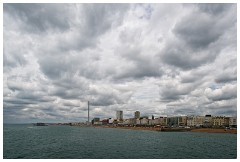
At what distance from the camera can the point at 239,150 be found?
5403 centimetres

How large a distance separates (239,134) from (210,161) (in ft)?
39.1

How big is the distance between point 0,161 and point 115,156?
77.2 feet

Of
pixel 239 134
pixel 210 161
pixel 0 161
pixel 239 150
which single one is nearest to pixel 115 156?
pixel 210 161

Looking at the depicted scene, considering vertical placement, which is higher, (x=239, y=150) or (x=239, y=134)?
(x=239, y=134)

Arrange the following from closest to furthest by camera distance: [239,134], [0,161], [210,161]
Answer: [0,161] < [210,161] < [239,134]

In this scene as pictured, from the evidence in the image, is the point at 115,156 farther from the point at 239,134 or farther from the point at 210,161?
the point at 239,134

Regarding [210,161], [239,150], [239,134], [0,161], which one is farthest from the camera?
[239,150]

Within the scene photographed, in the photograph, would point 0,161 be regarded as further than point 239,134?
No

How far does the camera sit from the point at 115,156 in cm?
4919

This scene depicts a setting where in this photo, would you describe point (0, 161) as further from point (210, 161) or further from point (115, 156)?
point (210, 161)

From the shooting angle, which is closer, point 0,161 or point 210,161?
point 0,161

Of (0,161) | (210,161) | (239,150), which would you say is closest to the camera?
(0,161)

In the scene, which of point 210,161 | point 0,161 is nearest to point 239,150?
point 210,161

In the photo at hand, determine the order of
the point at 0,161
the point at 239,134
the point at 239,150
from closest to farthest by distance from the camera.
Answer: the point at 0,161 < the point at 239,134 < the point at 239,150
